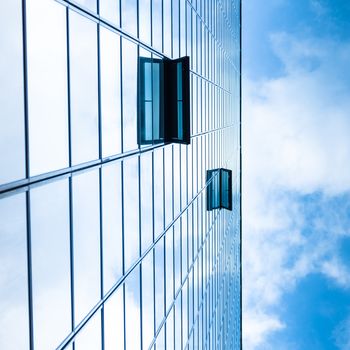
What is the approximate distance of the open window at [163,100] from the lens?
15.9 meters

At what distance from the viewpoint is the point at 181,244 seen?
22.2m

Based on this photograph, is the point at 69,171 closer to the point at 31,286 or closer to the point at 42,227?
the point at 42,227

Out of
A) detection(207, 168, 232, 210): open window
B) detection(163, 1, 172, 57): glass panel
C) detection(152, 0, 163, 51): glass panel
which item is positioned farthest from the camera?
detection(207, 168, 232, 210): open window

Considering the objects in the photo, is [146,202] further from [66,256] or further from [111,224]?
[66,256]

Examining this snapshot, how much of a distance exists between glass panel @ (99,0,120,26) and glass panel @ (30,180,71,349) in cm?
510

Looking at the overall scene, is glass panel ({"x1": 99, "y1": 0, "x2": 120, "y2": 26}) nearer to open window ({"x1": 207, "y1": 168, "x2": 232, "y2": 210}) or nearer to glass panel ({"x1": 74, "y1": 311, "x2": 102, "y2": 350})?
glass panel ({"x1": 74, "y1": 311, "x2": 102, "y2": 350})

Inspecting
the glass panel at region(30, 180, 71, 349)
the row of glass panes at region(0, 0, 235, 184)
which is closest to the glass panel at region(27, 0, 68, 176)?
the row of glass panes at region(0, 0, 235, 184)

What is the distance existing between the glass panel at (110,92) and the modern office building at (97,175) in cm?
5

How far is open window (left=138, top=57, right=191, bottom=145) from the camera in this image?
15.9 m

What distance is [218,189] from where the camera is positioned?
3469cm

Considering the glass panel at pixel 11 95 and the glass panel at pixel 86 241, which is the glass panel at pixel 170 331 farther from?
the glass panel at pixel 11 95

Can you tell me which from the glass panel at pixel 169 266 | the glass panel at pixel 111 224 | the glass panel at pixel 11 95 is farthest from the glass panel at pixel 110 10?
the glass panel at pixel 169 266

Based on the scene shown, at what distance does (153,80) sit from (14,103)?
10199mm

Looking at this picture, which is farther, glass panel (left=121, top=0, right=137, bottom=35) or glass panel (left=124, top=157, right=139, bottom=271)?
glass panel (left=121, top=0, right=137, bottom=35)
